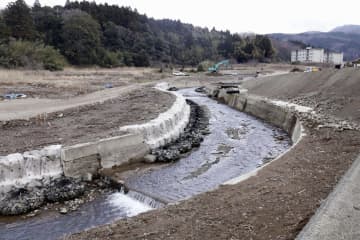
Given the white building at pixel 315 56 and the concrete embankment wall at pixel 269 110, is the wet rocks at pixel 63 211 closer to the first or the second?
the concrete embankment wall at pixel 269 110

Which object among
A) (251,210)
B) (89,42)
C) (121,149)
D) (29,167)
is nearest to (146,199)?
(121,149)

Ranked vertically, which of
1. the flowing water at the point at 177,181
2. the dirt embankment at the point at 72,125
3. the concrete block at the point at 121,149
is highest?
the dirt embankment at the point at 72,125

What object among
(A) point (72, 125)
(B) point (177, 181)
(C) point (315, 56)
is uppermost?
(C) point (315, 56)

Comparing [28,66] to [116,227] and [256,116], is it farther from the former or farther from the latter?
[116,227]

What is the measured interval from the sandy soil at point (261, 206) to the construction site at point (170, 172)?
0.02 metres

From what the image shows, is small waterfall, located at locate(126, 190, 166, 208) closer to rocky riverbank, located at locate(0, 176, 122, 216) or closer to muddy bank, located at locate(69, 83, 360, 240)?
rocky riverbank, located at locate(0, 176, 122, 216)

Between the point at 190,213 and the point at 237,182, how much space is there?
2.46 meters

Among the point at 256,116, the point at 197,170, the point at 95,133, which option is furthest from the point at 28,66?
the point at 197,170

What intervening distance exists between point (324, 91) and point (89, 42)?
172ft

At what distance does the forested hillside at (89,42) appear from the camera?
53719mm

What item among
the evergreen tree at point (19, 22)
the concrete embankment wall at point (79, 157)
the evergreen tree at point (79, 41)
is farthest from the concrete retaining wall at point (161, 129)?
the evergreen tree at point (79, 41)

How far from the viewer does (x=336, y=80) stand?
2720cm

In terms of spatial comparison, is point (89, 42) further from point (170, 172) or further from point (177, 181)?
point (177, 181)

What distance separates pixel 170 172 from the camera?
500 inches
